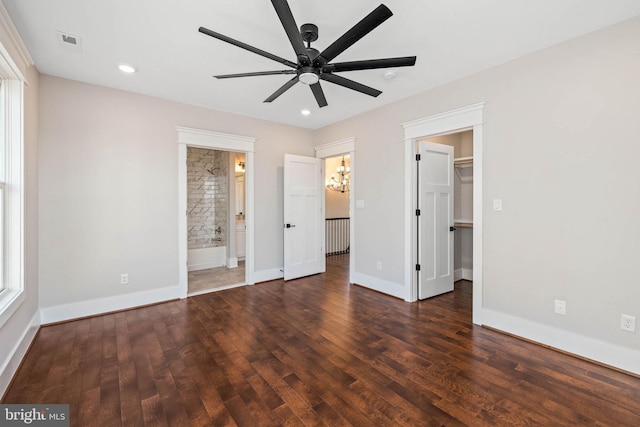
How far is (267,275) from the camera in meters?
4.79

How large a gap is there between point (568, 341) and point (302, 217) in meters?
3.70

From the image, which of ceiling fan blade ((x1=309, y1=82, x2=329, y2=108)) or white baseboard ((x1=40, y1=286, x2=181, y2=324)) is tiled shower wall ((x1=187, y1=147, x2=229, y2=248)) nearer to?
white baseboard ((x1=40, y1=286, x2=181, y2=324))

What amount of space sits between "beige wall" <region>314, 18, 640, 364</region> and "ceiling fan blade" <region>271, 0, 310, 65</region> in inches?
83.9

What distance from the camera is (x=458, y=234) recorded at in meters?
4.85

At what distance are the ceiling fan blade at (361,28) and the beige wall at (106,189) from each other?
9.30ft

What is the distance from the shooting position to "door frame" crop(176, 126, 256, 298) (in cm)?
392

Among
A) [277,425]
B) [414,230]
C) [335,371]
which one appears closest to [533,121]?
[414,230]

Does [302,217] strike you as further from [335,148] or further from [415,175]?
[415,175]

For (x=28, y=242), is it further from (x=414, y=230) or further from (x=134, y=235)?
(x=414, y=230)

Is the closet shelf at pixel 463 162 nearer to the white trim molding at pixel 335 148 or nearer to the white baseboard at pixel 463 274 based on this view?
the white trim molding at pixel 335 148

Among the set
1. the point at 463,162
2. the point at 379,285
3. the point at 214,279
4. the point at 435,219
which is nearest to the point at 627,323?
the point at 435,219

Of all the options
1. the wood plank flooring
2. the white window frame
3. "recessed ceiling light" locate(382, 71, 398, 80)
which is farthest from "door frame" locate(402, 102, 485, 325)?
the white window frame

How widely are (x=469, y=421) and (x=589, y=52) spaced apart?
3010mm

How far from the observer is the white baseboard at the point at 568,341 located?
222 cm
